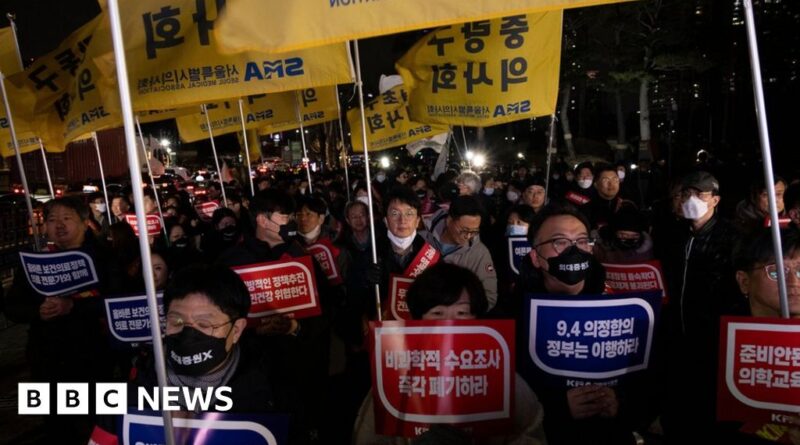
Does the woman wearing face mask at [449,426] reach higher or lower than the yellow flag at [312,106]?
lower

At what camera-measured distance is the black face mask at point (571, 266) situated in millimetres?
2781

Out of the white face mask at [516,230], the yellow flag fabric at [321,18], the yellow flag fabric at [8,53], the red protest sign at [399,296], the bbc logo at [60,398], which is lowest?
the bbc logo at [60,398]

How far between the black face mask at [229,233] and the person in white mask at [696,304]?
A: 4680mm

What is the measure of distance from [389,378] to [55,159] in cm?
3476

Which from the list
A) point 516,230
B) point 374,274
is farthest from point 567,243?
point 516,230

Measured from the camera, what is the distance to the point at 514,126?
176ft

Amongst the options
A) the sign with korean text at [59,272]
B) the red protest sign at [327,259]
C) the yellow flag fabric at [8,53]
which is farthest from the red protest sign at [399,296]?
the yellow flag fabric at [8,53]

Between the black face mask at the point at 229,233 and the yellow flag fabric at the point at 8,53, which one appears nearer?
the black face mask at the point at 229,233

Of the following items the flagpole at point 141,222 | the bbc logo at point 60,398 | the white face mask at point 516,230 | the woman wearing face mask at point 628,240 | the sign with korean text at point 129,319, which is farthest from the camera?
the white face mask at point 516,230

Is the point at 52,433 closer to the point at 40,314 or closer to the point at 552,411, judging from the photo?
the point at 40,314

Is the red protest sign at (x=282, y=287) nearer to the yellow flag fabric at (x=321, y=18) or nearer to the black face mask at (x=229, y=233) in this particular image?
the yellow flag fabric at (x=321, y=18)

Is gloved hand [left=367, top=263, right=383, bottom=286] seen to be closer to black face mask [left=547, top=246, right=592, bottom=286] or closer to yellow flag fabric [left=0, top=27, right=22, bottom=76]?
black face mask [left=547, top=246, right=592, bottom=286]

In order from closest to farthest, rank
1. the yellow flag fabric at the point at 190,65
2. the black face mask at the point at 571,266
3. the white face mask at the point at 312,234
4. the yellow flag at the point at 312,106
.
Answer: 1. the black face mask at the point at 571,266
2. the yellow flag fabric at the point at 190,65
3. the white face mask at the point at 312,234
4. the yellow flag at the point at 312,106

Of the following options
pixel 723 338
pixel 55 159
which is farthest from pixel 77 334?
pixel 55 159
